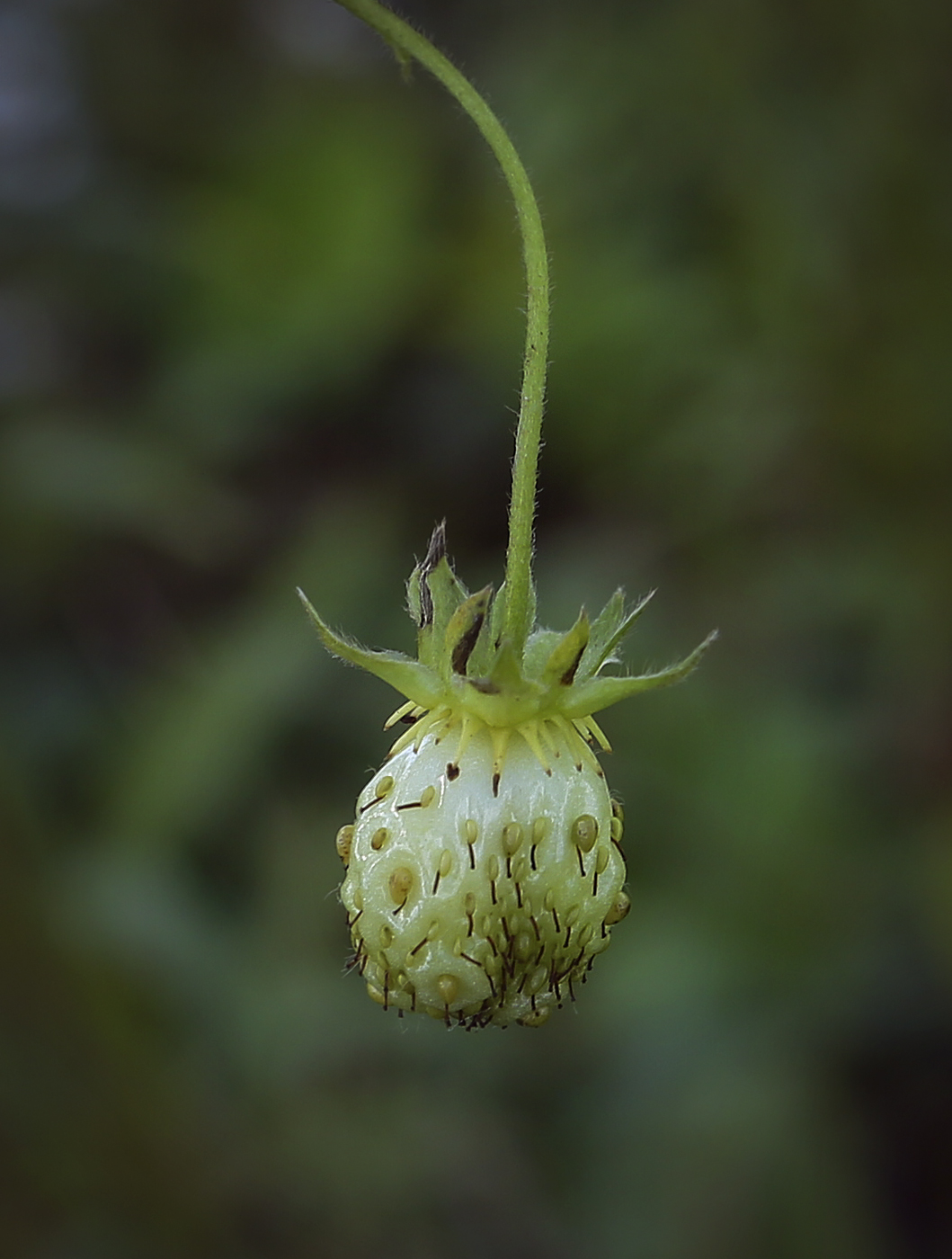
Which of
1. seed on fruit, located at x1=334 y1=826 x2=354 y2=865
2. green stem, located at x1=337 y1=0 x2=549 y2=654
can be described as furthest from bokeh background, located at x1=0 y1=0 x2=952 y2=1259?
green stem, located at x1=337 y1=0 x2=549 y2=654

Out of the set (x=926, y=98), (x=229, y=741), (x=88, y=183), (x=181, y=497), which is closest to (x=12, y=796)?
(x=229, y=741)

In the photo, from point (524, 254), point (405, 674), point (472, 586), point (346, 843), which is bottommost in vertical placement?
point (346, 843)

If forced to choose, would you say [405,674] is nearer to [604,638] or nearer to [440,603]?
[440,603]

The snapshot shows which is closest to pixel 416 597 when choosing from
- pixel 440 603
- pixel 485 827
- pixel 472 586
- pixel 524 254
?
pixel 440 603

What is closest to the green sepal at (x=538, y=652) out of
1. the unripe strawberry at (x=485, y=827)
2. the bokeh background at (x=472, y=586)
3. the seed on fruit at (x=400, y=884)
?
the unripe strawberry at (x=485, y=827)

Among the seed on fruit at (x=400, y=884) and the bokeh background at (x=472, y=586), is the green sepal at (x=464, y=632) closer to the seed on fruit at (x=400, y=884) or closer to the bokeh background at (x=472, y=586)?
the seed on fruit at (x=400, y=884)

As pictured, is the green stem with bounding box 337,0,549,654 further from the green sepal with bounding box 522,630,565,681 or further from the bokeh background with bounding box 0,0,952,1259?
the bokeh background with bounding box 0,0,952,1259

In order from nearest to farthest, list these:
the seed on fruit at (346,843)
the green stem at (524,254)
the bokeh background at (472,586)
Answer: the green stem at (524,254), the seed on fruit at (346,843), the bokeh background at (472,586)
